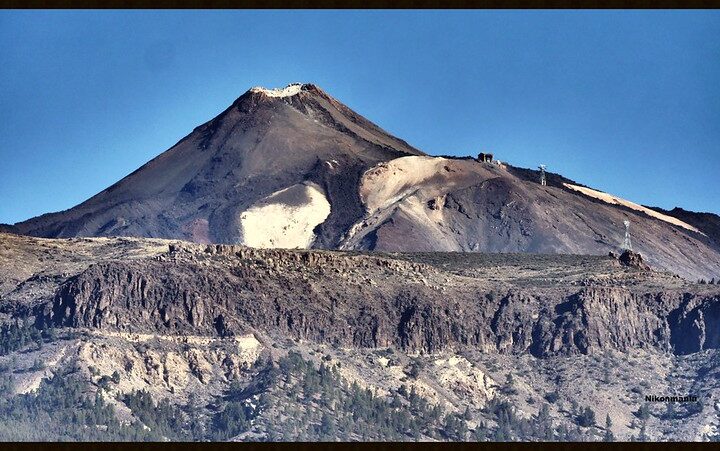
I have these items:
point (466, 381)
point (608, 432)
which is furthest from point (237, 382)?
point (608, 432)

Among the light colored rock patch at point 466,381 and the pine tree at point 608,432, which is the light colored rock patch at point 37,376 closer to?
the light colored rock patch at point 466,381

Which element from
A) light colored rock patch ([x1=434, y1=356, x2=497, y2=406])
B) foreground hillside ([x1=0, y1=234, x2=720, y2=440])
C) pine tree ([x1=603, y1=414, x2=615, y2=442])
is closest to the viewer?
foreground hillside ([x1=0, y1=234, x2=720, y2=440])

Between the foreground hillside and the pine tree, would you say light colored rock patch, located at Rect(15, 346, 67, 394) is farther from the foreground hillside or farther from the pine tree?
the pine tree

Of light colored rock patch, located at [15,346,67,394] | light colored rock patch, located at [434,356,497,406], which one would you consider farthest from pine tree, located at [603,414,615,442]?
light colored rock patch, located at [15,346,67,394]

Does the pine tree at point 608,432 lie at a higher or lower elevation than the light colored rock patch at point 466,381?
lower

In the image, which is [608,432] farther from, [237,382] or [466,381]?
[237,382]

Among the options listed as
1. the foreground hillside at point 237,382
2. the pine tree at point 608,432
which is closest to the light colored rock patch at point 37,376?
the foreground hillside at point 237,382

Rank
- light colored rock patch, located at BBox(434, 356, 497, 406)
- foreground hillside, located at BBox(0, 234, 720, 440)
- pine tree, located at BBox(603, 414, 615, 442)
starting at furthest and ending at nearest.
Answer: light colored rock patch, located at BBox(434, 356, 497, 406)
pine tree, located at BBox(603, 414, 615, 442)
foreground hillside, located at BBox(0, 234, 720, 440)

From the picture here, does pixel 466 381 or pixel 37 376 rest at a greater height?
pixel 466 381

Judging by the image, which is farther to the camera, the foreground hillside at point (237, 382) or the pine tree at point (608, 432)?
the pine tree at point (608, 432)

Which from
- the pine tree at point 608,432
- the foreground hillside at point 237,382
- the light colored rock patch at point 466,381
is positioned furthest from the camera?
the light colored rock patch at point 466,381
